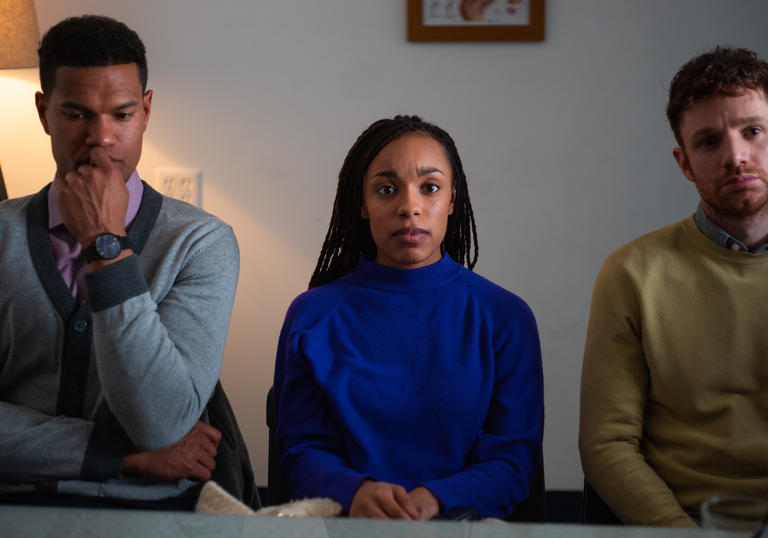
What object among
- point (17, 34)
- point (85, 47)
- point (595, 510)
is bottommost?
point (595, 510)

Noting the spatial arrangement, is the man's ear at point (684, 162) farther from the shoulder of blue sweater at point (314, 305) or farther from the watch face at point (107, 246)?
the watch face at point (107, 246)

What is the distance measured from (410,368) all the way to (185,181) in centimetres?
130

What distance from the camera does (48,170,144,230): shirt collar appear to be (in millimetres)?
1282

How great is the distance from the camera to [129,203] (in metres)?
1.30

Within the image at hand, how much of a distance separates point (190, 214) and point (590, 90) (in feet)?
4.52

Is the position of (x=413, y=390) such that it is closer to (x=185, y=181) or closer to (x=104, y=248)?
(x=104, y=248)

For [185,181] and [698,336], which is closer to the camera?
[698,336]

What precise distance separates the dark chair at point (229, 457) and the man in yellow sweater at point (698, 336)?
598 millimetres

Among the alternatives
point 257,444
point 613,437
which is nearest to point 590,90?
point 613,437

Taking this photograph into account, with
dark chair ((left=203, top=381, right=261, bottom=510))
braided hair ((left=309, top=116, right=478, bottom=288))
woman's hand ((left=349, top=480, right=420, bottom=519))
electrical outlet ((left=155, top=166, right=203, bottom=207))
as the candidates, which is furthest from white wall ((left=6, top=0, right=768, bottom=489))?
woman's hand ((left=349, top=480, right=420, bottom=519))

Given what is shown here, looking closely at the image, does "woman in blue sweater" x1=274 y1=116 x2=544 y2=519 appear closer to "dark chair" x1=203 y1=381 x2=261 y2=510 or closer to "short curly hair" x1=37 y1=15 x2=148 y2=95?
"dark chair" x1=203 y1=381 x2=261 y2=510

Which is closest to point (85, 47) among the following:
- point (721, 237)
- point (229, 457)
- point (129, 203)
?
point (129, 203)

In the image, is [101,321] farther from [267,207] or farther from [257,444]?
[257,444]

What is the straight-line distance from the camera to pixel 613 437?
48.2 inches
